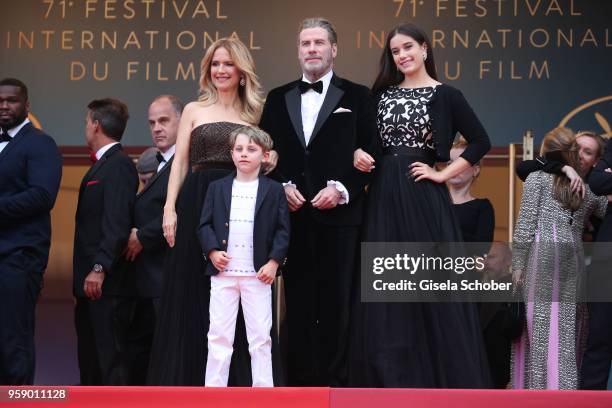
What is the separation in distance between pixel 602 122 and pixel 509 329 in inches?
89.9

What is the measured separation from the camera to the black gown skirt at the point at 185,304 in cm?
667

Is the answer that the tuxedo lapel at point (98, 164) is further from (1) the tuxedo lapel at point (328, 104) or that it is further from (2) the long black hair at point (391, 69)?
(2) the long black hair at point (391, 69)

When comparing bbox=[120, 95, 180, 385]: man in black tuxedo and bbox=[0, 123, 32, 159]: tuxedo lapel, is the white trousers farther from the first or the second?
bbox=[0, 123, 32, 159]: tuxedo lapel

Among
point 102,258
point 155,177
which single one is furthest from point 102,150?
point 102,258

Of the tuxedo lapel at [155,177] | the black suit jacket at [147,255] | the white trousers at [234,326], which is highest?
the tuxedo lapel at [155,177]

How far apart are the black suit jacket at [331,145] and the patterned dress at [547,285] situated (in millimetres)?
1014

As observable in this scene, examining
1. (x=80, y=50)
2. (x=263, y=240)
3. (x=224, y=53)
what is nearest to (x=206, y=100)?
(x=224, y=53)

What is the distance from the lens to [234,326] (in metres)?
6.46

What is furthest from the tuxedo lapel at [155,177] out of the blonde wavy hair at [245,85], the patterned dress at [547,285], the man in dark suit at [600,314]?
the man in dark suit at [600,314]

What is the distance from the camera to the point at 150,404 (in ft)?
20.8

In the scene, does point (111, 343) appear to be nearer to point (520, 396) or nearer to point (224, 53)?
point (224, 53)

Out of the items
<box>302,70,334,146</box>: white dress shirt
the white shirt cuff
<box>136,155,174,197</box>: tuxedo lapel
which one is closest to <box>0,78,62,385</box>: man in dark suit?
<box>136,155,174,197</box>: tuxedo lapel

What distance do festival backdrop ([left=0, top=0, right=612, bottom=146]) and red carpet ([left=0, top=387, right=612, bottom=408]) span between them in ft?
9.93

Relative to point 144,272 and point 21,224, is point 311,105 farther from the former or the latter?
point 21,224
